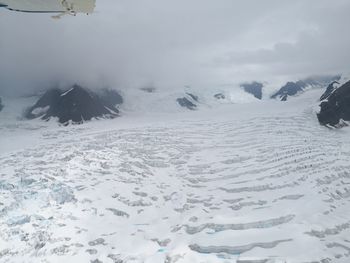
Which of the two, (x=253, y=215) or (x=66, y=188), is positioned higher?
(x=66, y=188)

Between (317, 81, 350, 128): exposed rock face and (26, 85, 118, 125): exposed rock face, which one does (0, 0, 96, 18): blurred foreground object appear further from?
(26, 85, 118, 125): exposed rock face

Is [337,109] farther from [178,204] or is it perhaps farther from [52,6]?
[52,6]

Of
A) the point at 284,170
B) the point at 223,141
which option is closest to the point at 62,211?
the point at 284,170

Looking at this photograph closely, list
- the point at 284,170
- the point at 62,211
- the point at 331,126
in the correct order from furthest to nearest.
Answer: the point at 331,126
the point at 284,170
the point at 62,211

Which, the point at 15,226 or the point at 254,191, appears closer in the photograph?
the point at 15,226

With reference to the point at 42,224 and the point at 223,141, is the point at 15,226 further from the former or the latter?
the point at 223,141
